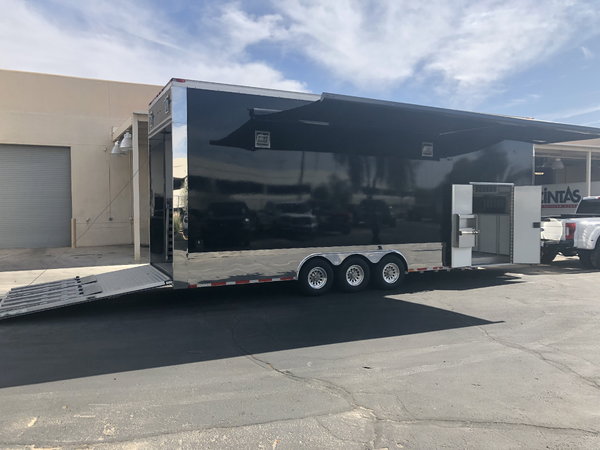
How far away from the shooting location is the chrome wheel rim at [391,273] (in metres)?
8.86

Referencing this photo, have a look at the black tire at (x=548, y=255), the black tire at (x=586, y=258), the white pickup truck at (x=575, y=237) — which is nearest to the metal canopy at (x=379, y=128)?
the white pickup truck at (x=575, y=237)

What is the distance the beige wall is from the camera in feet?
53.8

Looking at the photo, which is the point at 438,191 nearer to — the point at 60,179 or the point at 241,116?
the point at 241,116

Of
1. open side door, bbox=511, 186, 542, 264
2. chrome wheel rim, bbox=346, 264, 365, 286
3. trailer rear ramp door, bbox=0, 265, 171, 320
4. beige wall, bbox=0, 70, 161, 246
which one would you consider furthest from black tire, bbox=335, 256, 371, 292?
beige wall, bbox=0, 70, 161, 246

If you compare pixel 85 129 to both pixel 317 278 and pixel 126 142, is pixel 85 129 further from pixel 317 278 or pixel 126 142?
pixel 317 278

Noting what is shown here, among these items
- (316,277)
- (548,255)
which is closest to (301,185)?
(316,277)

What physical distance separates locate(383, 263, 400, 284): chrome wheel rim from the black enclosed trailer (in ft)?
0.06

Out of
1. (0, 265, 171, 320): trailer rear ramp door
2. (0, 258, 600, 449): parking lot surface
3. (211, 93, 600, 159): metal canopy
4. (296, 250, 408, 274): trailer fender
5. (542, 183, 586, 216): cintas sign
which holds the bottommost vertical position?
(0, 258, 600, 449): parking lot surface

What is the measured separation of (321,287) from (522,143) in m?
5.86

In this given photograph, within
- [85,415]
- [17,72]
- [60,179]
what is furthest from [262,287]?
[17,72]

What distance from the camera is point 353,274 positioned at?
861cm

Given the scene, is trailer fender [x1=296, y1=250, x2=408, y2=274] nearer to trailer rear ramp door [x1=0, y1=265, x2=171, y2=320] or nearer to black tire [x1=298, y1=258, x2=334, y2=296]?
black tire [x1=298, y1=258, x2=334, y2=296]

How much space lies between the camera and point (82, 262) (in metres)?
13.4

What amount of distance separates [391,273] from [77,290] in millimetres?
5631
